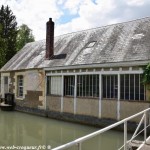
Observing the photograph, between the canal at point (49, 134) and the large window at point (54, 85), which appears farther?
the large window at point (54, 85)

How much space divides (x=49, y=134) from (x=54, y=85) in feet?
19.4

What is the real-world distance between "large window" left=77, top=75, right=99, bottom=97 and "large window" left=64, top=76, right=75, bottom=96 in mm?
611

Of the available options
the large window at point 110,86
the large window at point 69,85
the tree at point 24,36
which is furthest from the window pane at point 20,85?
the tree at point 24,36

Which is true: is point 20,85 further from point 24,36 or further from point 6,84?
point 24,36

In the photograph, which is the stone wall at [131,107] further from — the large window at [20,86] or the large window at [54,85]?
the large window at [20,86]

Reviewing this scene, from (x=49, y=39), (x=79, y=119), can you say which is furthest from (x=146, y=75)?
(x=49, y=39)

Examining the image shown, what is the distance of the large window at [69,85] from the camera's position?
1603 centimetres

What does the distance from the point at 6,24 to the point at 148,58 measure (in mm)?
37869

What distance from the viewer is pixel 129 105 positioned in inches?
497

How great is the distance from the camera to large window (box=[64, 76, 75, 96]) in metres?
16.0

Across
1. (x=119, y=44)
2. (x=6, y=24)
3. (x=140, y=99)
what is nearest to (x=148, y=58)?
(x=140, y=99)

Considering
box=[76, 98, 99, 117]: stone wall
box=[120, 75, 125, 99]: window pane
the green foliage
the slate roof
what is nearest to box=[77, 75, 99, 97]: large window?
Answer: box=[76, 98, 99, 117]: stone wall

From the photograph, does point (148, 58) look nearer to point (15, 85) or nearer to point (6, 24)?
point (15, 85)

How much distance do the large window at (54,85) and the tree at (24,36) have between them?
35.9m
